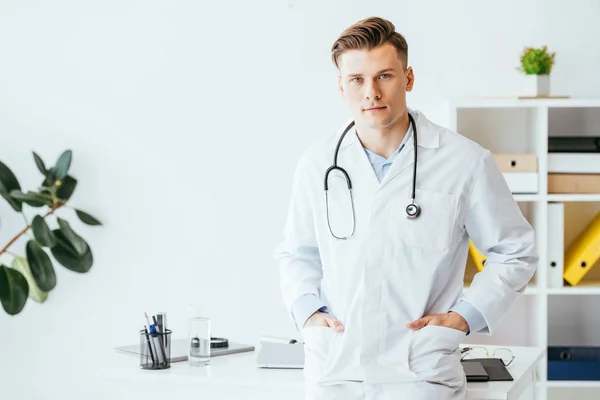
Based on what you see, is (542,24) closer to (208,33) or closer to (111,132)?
(208,33)

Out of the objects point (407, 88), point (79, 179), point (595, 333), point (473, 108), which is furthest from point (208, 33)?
point (595, 333)

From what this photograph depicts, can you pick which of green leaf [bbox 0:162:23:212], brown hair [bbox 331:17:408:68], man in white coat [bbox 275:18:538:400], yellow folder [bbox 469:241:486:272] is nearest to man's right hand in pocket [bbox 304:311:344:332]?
man in white coat [bbox 275:18:538:400]

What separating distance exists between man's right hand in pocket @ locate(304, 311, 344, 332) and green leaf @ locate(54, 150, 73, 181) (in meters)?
2.09

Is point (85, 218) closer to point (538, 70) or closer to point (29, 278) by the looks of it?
point (29, 278)

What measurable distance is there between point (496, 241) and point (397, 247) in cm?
27

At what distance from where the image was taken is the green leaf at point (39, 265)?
385 cm

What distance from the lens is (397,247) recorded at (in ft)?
7.16

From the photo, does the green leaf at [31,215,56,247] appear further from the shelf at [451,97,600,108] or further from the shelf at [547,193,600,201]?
the shelf at [547,193,600,201]

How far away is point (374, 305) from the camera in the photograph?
216 cm

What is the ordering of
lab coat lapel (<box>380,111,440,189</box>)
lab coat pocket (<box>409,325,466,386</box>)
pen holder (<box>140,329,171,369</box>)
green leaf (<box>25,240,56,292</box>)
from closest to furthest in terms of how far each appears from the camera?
lab coat pocket (<box>409,325,466,386</box>) → lab coat lapel (<box>380,111,440,189</box>) → pen holder (<box>140,329,171,369</box>) → green leaf (<box>25,240,56,292</box>)

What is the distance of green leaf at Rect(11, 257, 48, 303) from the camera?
391 centimetres

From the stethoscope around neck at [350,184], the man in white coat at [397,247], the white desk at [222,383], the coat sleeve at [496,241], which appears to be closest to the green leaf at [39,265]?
the white desk at [222,383]

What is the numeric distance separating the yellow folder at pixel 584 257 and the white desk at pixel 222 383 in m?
1.16

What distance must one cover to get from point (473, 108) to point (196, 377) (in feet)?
6.67
